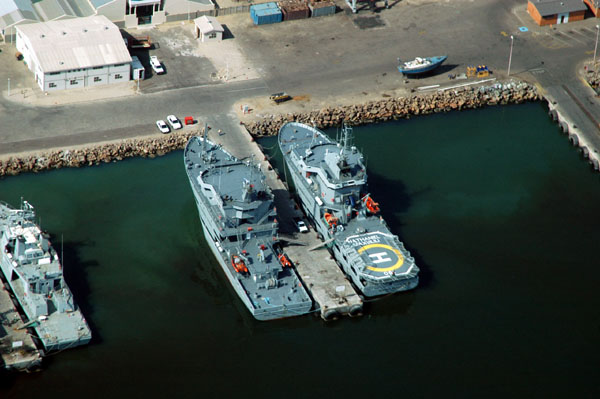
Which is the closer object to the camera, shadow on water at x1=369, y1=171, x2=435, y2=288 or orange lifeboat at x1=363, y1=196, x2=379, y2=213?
orange lifeboat at x1=363, y1=196, x2=379, y2=213

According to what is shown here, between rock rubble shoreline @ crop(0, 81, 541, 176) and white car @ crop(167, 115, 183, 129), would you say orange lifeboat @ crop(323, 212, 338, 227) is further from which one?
white car @ crop(167, 115, 183, 129)

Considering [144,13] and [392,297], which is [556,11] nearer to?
[144,13]

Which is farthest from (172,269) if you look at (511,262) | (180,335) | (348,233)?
(511,262)

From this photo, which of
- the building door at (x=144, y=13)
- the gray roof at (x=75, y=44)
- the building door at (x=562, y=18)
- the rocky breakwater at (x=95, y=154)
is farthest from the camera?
the building door at (x=562, y=18)

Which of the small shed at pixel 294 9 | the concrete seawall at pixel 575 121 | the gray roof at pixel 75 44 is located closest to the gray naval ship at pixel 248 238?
the gray roof at pixel 75 44

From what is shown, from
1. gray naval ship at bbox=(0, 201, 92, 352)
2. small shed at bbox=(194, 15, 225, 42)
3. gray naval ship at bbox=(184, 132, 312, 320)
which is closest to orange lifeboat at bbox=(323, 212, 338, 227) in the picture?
gray naval ship at bbox=(184, 132, 312, 320)

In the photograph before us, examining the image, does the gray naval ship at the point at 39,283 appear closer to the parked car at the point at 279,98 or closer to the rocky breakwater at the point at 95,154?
the rocky breakwater at the point at 95,154
